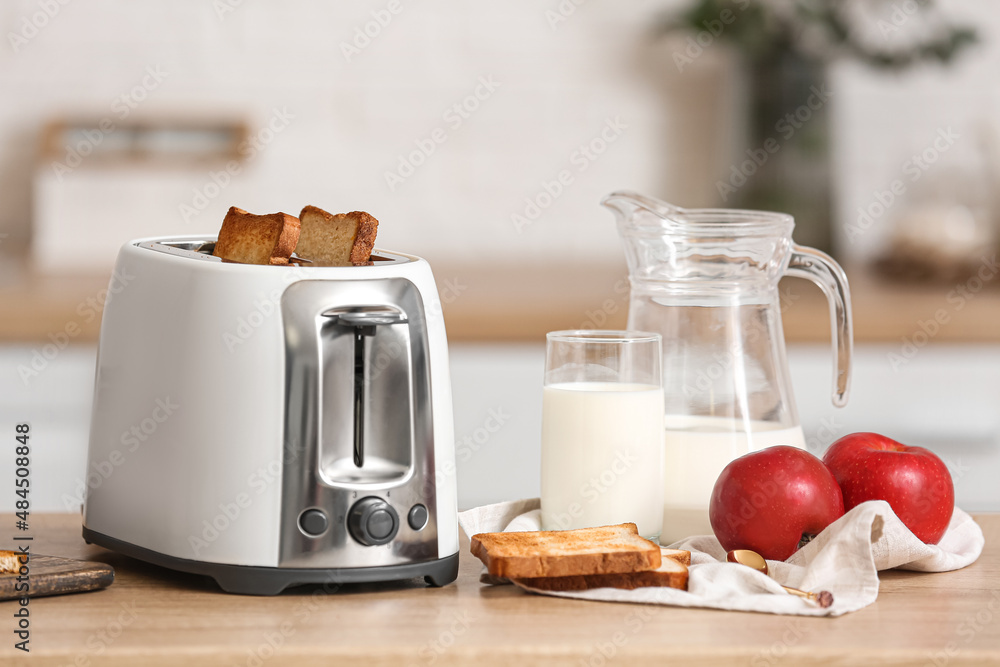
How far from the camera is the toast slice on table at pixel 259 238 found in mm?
813

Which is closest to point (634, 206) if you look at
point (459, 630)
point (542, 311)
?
point (459, 630)

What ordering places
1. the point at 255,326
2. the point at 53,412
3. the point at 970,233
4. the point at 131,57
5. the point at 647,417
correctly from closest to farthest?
the point at 255,326 < the point at 647,417 < the point at 53,412 < the point at 970,233 < the point at 131,57

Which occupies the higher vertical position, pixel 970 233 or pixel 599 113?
pixel 599 113

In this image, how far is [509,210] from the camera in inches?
102

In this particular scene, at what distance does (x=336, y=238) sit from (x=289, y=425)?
171 mm

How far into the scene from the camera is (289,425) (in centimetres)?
73

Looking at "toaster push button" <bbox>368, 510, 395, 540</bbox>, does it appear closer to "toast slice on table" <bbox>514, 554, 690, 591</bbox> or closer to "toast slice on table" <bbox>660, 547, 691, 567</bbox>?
"toast slice on table" <bbox>514, 554, 690, 591</bbox>

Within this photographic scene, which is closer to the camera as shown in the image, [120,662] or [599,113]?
[120,662]

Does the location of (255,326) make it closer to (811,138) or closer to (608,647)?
(608,647)

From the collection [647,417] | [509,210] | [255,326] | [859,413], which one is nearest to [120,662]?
[255,326]

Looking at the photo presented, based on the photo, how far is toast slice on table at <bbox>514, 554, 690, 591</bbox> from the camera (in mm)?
755

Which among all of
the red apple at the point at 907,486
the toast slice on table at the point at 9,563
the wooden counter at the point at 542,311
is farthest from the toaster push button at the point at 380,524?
the wooden counter at the point at 542,311

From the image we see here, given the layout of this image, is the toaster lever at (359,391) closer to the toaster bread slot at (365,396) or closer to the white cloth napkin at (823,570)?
the toaster bread slot at (365,396)

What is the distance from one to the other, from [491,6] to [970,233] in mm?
1156
